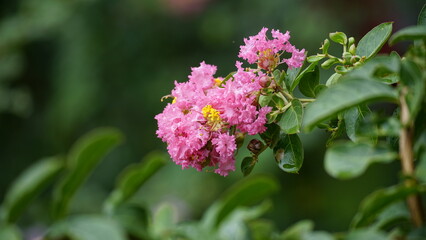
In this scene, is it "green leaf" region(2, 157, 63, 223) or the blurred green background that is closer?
"green leaf" region(2, 157, 63, 223)

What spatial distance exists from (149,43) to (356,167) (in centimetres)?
264

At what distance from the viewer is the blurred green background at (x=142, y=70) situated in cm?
285

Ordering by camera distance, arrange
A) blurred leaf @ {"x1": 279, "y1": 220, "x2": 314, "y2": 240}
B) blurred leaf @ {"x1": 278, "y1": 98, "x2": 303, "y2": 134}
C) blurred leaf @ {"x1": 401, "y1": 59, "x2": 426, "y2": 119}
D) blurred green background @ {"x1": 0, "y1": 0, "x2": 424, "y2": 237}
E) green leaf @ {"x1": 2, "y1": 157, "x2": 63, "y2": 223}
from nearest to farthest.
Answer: blurred leaf @ {"x1": 401, "y1": 59, "x2": 426, "y2": 119} → blurred leaf @ {"x1": 278, "y1": 98, "x2": 303, "y2": 134} → blurred leaf @ {"x1": 279, "y1": 220, "x2": 314, "y2": 240} → green leaf @ {"x1": 2, "y1": 157, "x2": 63, "y2": 223} → blurred green background @ {"x1": 0, "y1": 0, "x2": 424, "y2": 237}

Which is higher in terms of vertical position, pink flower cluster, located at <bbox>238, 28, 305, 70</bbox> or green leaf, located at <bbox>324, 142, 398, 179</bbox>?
pink flower cluster, located at <bbox>238, 28, 305, 70</bbox>

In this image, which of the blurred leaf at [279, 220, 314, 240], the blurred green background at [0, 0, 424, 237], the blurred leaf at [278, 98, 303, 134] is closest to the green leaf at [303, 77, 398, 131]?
the blurred leaf at [278, 98, 303, 134]

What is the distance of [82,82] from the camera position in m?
2.99

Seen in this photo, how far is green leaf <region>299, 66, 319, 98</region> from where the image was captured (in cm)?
75

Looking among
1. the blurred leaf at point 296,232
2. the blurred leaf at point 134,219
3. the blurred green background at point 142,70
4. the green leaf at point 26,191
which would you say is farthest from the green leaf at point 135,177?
the blurred green background at point 142,70

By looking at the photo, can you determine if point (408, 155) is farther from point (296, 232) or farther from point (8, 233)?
point (8, 233)

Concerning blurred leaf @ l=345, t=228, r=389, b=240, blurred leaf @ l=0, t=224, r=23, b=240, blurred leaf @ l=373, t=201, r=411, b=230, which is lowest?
blurred leaf @ l=345, t=228, r=389, b=240

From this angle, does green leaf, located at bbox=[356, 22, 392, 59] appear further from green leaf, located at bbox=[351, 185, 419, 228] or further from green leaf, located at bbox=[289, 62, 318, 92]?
green leaf, located at bbox=[351, 185, 419, 228]

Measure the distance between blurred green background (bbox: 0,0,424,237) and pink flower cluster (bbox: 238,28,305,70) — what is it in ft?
6.50

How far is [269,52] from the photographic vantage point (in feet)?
2.46

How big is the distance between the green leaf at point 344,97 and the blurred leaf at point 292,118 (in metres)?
0.13
